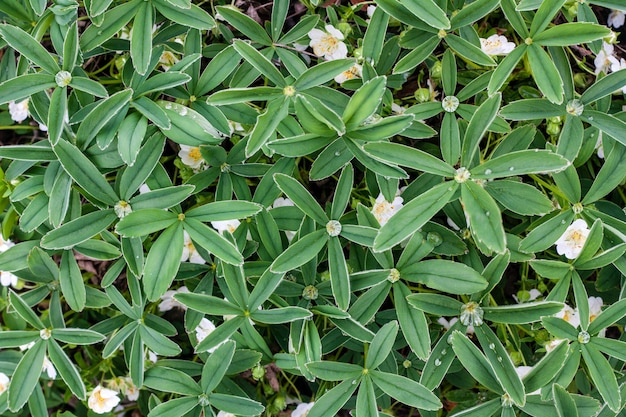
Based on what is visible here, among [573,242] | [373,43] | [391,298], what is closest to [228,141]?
[373,43]

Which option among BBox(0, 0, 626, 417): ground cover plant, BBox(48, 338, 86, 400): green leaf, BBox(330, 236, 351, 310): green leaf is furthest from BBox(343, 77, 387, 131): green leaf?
BBox(48, 338, 86, 400): green leaf

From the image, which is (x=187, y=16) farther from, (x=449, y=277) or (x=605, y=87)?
(x=605, y=87)

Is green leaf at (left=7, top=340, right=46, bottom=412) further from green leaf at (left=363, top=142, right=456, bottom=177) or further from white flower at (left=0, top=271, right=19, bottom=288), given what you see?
green leaf at (left=363, top=142, right=456, bottom=177)

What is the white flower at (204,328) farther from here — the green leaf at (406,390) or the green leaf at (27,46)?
the green leaf at (27,46)

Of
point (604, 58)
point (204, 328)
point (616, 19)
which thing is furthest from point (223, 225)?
point (616, 19)

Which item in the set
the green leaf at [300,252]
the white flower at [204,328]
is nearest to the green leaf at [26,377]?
the white flower at [204,328]

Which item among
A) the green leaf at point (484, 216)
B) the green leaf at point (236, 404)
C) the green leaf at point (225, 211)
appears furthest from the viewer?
the green leaf at point (236, 404)
